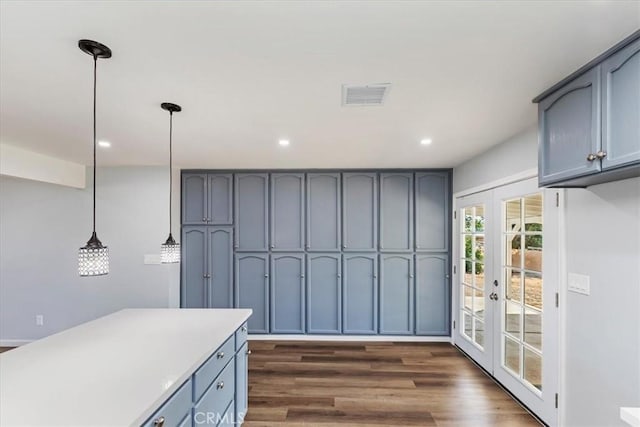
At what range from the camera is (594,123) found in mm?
1584

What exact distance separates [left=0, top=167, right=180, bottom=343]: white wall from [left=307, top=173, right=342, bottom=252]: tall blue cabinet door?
6.06 ft

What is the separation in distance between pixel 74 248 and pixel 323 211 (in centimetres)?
323

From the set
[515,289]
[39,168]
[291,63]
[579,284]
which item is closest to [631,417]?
[579,284]

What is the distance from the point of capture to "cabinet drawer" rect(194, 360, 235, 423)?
170 centimetres

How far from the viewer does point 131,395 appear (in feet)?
4.17

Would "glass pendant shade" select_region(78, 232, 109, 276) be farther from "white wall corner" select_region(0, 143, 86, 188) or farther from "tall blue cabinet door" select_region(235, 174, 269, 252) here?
"tall blue cabinet door" select_region(235, 174, 269, 252)

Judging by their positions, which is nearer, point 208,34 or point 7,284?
point 208,34

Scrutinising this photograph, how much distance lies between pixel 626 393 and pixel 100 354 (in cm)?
279

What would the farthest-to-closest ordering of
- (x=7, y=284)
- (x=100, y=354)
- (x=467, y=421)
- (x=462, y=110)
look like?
(x=7, y=284) < (x=467, y=421) < (x=462, y=110) < (x=100, y=354)

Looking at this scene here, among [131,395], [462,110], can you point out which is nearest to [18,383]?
[131,395]

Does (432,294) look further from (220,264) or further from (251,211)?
(220,264)

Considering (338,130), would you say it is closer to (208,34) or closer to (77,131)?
(208,34)

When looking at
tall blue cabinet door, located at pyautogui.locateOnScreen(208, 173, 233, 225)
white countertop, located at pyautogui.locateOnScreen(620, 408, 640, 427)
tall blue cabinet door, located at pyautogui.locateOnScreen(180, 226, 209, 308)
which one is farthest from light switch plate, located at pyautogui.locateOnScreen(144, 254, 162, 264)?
white countertop, located at pyautogui.locateOnScreen(620, 408, 640, 427)

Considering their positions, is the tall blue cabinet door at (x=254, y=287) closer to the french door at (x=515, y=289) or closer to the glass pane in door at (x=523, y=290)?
the french door at (x=515, y=289)
